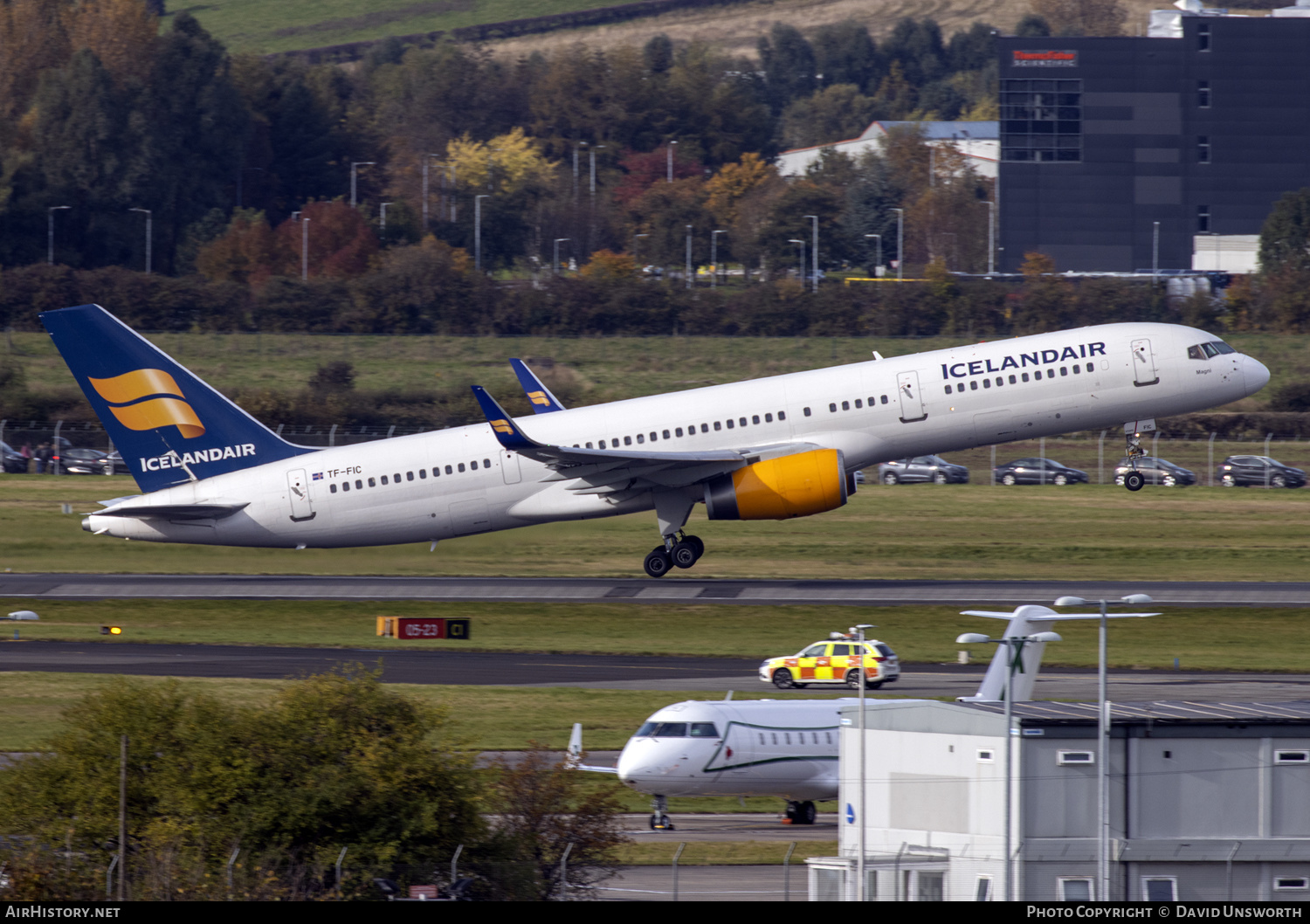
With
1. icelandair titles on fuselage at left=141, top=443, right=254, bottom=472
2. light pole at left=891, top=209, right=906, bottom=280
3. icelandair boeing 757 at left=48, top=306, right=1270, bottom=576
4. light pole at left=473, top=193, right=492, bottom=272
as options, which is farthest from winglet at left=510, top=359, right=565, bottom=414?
light pole at left=473, top=193, right=492, bottom=272

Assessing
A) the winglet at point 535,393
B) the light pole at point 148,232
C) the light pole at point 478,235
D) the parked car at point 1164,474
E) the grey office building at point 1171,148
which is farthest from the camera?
the light pole at point 478,235

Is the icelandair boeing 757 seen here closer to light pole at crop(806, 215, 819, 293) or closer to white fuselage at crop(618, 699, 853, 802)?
white fuselage at crop(618, 699, 853, 802)

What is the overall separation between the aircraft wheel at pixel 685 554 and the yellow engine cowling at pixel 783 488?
2.54 metres

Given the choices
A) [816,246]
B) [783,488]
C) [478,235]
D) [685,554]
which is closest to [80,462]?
[685,554]

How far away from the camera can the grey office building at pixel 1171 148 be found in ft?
543

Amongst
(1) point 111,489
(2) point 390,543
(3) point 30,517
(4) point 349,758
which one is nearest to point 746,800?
(4) point 349,758

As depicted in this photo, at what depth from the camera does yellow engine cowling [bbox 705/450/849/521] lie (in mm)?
48375

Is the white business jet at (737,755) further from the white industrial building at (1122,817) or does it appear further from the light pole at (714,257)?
the light pole at (714,257)

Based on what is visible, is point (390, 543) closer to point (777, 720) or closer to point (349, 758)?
point (777, 720)

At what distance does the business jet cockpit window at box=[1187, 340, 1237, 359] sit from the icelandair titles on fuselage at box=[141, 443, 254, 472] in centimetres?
2885

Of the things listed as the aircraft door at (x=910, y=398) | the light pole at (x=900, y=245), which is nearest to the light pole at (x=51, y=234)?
the light pole at (x=900, y=245)

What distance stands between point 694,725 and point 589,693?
10097mm

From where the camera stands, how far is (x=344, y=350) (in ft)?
395

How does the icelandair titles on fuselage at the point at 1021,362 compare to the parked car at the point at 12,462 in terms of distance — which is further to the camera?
the parked car at the point at 12,462
